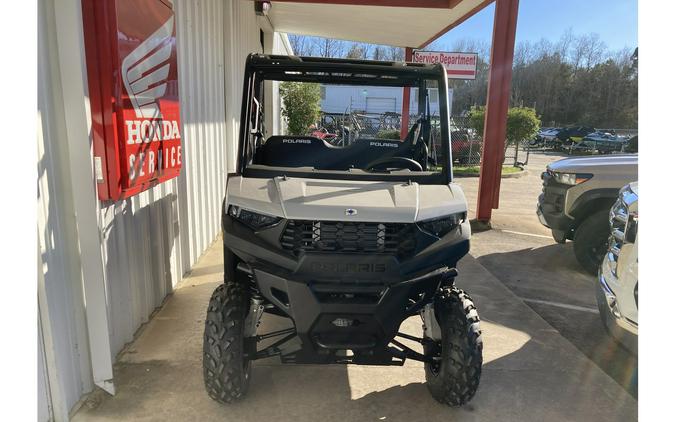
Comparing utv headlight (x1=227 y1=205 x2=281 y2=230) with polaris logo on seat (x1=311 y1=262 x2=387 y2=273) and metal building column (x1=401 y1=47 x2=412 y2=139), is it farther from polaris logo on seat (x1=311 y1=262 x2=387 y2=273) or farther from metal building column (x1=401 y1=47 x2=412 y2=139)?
metal building column (x1=401 y1=47 x2=412 y2=139)

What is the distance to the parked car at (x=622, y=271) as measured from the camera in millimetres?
2953

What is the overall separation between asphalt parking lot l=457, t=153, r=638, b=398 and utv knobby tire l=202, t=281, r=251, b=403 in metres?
2.77

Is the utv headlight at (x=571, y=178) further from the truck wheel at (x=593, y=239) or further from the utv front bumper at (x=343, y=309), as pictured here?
the utv front bumper at (x=343, y=309)

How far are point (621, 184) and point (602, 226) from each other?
1.82 feet

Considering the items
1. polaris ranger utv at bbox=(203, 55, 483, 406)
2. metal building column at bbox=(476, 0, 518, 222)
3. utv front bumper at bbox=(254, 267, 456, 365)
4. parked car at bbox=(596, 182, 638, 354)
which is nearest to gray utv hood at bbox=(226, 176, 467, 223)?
polaris ranger utv at bbox=(203, 55, 483, 406)

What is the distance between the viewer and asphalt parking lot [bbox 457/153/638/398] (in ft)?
12.4

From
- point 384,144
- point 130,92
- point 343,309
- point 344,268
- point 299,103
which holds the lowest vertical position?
point 343,309

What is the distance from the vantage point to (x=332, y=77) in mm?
3445

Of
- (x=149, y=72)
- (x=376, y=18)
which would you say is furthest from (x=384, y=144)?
(x=376, y=18)

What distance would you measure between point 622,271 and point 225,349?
2690 mm

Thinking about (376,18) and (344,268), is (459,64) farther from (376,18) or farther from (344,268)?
(344,268)

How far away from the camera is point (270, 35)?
1266 cm

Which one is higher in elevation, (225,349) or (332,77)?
(332,77)

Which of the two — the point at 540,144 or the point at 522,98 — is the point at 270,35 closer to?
the point at 540,144
